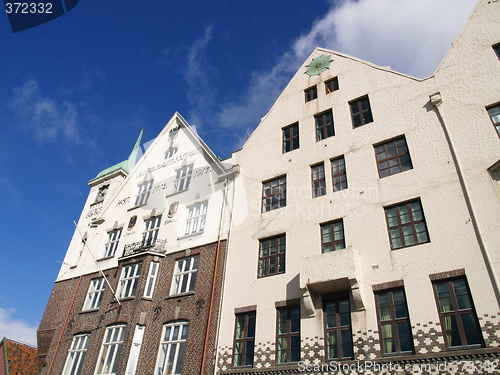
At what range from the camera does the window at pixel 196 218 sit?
24922mm

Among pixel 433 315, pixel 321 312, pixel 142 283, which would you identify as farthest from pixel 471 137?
pixel 142 283

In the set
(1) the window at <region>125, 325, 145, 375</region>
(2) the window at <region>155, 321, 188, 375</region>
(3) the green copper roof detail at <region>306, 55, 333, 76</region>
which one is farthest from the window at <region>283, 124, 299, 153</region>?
(1) the window at <region>125, 325, 145, 375</region>

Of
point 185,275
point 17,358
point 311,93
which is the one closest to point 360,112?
point 311,93

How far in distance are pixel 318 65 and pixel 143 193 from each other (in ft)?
52.7

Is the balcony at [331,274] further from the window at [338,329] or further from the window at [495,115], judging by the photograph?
the window at [495,115]

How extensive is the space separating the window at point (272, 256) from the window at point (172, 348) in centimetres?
521

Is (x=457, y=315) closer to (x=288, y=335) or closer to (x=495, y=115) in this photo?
(x=288, y=335)

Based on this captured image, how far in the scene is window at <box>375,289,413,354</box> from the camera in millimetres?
14430

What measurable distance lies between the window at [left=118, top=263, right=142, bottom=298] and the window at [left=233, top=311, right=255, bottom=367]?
810cm

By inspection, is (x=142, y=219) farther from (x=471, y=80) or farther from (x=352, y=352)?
(x=471, y=80)

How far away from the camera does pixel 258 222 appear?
2192cm

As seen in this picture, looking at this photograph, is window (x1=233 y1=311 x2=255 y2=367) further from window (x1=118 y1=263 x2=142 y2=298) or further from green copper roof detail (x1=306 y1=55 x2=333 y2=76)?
green copper roof detail (x1=306 y1=55 x2=333 y2=76)

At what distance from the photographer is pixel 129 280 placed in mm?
24953

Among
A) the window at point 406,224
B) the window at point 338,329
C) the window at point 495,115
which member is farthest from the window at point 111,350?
the window at point 495,115
